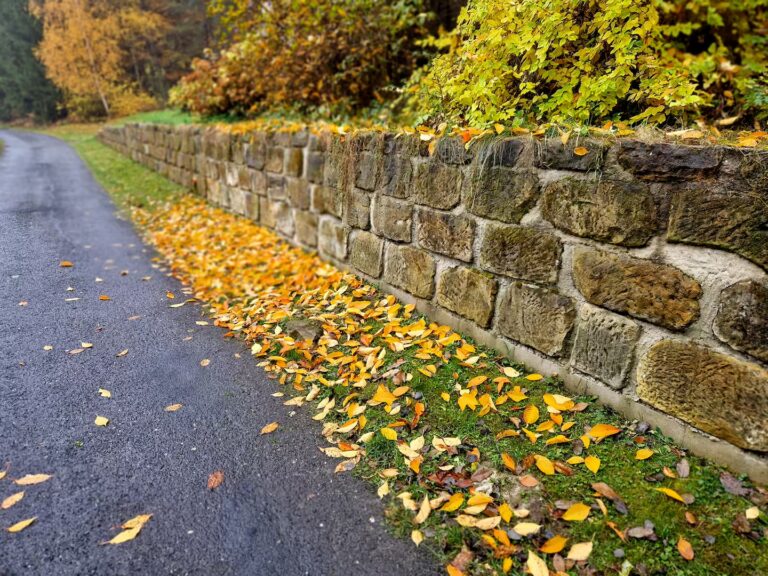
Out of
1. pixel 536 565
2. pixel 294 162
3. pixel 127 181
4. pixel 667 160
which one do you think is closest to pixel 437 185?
pixel 667 160

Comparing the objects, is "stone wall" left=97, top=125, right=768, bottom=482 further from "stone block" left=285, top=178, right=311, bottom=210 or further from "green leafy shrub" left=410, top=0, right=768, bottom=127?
"stone block" left=285, top=178, right=311, bottom=210

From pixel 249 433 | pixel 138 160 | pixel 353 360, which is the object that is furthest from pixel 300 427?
pixel 138 160

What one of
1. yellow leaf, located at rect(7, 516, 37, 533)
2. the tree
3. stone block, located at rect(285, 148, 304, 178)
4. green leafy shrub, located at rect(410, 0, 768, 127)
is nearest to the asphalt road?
yellow leaf, located at rect(7, 516, 37, 533)

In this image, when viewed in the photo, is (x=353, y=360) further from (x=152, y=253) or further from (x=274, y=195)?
(x=152, y=253)

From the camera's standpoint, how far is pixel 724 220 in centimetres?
189

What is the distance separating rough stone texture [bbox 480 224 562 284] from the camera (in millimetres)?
2582

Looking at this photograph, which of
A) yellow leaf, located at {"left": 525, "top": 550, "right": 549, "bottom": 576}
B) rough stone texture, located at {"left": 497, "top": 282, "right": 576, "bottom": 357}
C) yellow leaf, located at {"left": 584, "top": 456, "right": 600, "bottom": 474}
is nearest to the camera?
yellow leaf, located at {"left": 525, "top": 550, "right": 549, "bottom": 576}

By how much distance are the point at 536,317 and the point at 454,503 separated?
1174 mm

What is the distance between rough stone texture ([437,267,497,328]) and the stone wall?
1 centimetres

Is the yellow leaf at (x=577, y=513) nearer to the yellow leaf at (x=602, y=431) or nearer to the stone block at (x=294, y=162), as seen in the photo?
the yellow leaf at (x=602, y=431)

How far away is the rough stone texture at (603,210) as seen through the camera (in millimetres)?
2139

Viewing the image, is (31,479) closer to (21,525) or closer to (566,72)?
(21,525)

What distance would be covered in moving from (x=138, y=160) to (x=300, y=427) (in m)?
11.9

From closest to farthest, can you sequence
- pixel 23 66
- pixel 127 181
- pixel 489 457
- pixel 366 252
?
pixel 489 457, pixel 366 252, pixel 127 181, pixel 23 66
